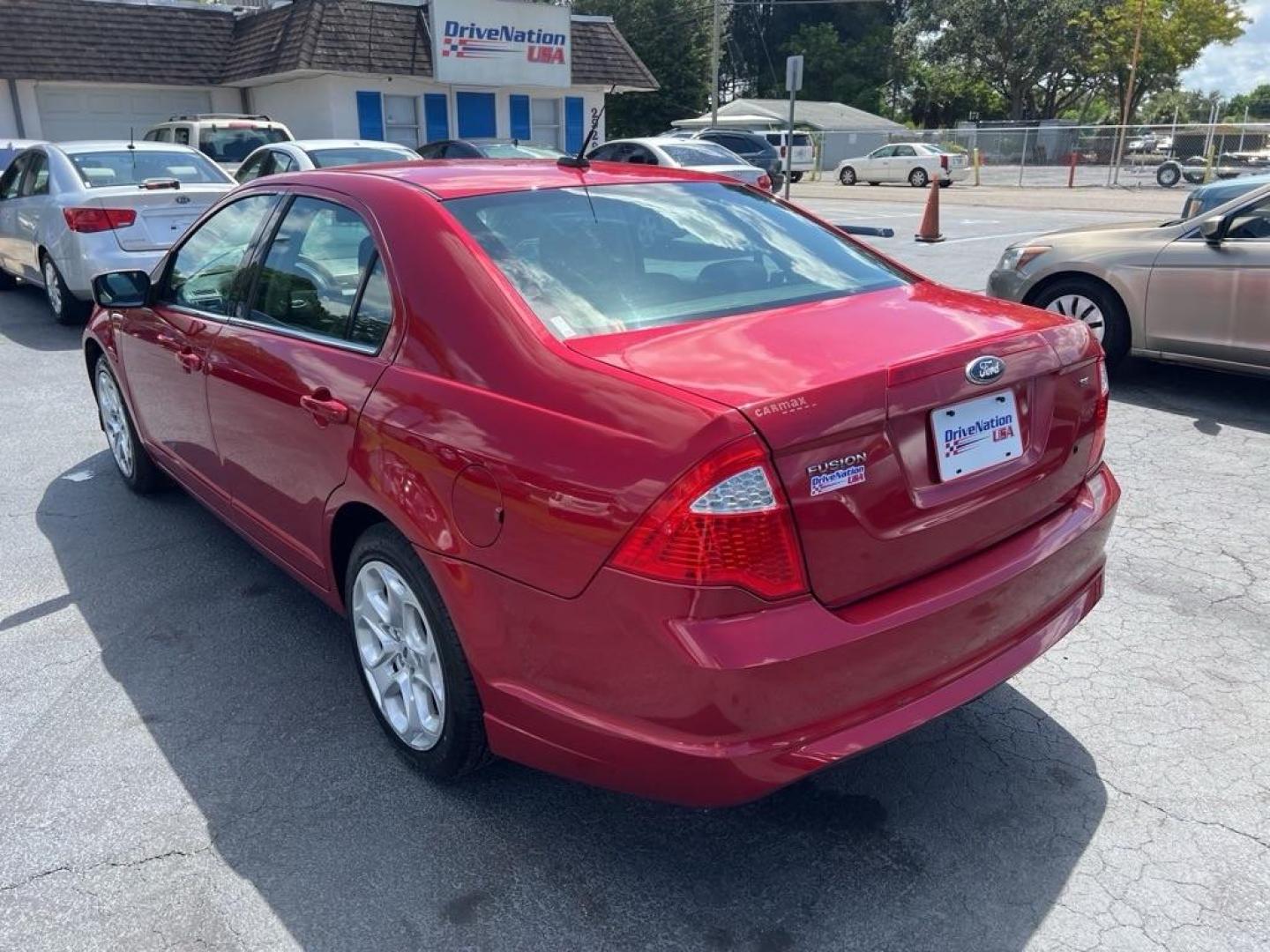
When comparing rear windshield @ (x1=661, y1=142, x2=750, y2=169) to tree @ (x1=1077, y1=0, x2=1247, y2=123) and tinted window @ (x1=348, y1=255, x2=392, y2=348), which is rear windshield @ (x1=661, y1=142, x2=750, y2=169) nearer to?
tinted window @ (x1=348, y1=255, x2=392, y2=348)

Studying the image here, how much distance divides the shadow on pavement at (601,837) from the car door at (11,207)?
8.30 meters

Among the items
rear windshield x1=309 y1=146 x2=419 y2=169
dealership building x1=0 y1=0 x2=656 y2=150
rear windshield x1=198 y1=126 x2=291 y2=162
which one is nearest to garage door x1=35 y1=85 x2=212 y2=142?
dealership building x1=0 y1=0 x2=656 y2=150

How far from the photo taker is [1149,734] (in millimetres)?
3102

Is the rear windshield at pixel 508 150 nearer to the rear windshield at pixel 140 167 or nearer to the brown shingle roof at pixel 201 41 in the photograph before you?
the rear windshield at pixel 140 167

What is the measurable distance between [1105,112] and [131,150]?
3837 inches

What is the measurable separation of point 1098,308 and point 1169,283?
1.63 ft

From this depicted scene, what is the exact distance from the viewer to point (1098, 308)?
22.5 feet

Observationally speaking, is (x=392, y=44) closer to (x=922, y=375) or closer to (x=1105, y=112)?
(x=922, y=375)

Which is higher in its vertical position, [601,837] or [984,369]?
[984,369]

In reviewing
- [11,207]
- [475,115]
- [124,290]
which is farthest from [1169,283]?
[475,115]

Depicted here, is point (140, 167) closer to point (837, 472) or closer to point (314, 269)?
point (314, 269)

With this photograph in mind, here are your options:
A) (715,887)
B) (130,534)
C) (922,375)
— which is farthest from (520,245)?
(130,534)

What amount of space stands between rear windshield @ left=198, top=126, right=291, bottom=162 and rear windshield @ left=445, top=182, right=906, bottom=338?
13.4 metres

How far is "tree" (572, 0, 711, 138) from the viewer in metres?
48.2
